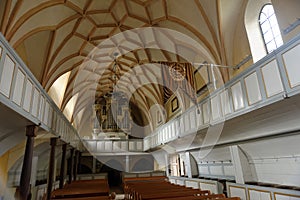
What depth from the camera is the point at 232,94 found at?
7168 millimetres

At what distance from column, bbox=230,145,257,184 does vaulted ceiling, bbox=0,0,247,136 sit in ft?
10.9

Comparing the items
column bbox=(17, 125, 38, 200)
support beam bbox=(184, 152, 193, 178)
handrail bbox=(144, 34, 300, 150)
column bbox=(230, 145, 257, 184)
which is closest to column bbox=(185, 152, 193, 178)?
support beam bbox=(184, 152, 193, 178)

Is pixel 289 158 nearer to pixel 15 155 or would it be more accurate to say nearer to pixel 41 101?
pixel 41 101

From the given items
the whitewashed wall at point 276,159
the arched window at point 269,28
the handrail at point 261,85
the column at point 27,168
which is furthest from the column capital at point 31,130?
the arched window at point 269,28

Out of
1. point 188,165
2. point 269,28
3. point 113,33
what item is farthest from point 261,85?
point 113,33

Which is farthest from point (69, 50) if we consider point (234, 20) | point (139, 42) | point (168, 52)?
point (234, 20)

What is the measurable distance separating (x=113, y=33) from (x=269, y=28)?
913 centimetres

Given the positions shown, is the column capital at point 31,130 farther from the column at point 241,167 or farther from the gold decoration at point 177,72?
the column at point 241,167

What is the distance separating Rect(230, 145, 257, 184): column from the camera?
8531 mm

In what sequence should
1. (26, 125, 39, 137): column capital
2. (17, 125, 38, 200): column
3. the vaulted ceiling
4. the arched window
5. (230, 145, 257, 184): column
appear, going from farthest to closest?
the vaulted ceiling, (230, 145, 257, 184): column, the arched window, (26, 125, 39, 137): column capital, (17, 125, 38, 200): column

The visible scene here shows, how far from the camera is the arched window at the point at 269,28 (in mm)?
7848

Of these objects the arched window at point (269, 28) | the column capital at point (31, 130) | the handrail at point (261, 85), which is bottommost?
the column capital at point (31, 130)

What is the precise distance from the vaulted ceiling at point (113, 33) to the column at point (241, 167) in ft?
10.9

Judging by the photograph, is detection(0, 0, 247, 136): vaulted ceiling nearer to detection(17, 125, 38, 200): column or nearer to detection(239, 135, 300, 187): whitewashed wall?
detection(239, 135, 300, 187): whitewashed wall
